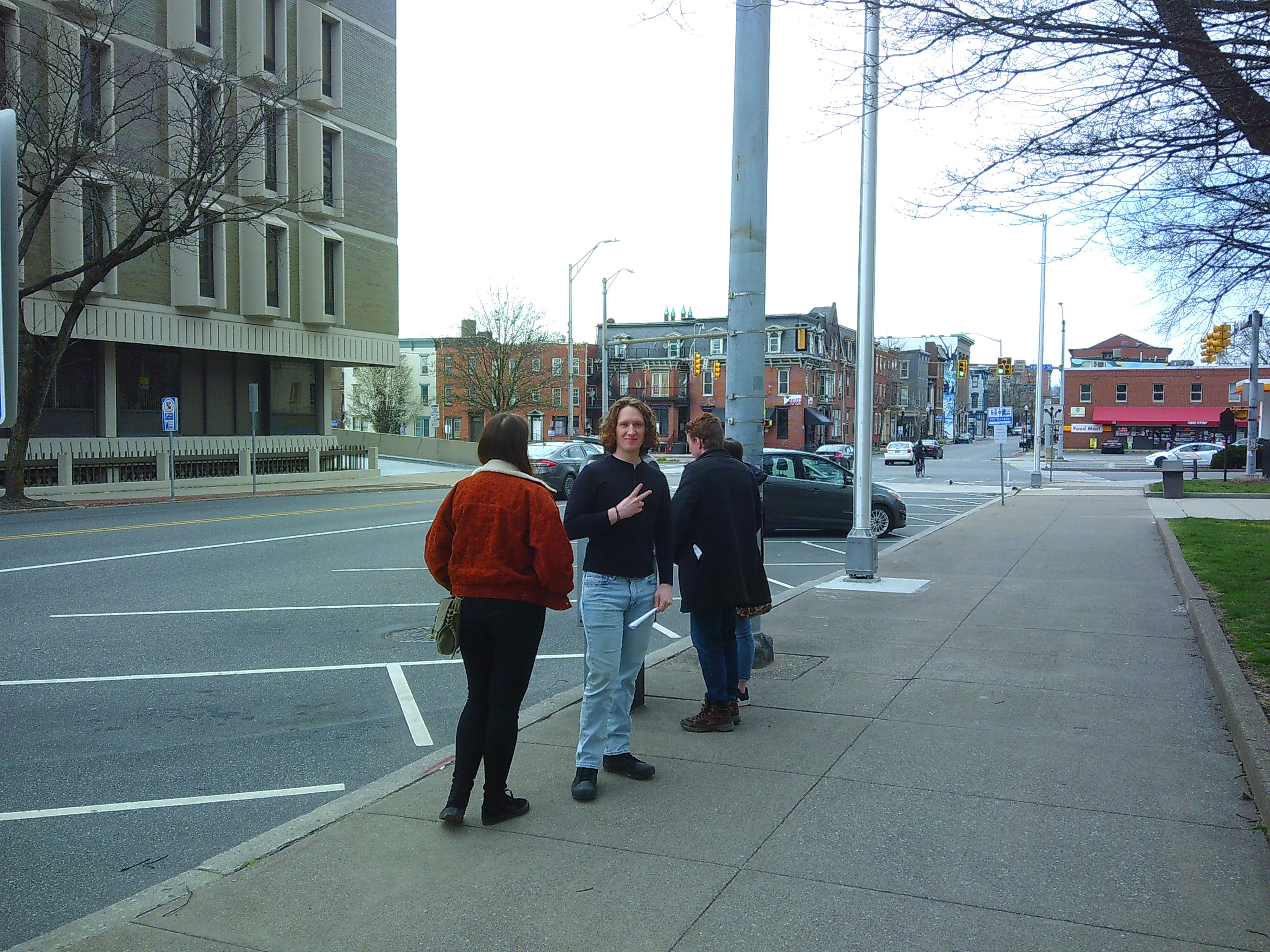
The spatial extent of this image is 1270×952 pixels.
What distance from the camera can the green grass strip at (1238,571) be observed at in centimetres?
818

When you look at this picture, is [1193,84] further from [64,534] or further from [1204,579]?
[64,534]

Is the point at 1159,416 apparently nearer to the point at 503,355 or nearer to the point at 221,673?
the point at 503,355

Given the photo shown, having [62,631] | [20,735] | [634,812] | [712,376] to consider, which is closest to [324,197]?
[62,631]

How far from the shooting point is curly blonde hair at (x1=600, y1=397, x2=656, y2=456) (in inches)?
200

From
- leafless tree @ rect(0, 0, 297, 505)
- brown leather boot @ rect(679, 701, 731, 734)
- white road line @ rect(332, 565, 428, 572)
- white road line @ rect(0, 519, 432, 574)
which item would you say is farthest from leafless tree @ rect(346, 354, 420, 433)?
brown leather boot @ rect(679, 701, 731, 734)

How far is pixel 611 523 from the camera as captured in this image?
492 cm

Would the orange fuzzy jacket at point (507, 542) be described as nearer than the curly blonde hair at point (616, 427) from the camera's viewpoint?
Yes

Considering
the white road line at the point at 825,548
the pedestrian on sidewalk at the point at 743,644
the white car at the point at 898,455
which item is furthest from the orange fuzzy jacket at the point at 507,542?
the white car at the point at 898,455

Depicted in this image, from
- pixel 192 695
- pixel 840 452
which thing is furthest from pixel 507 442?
pixel 840 452

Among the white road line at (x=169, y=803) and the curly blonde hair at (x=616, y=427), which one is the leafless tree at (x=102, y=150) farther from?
the curly blonde hair at (x=616, y=427)

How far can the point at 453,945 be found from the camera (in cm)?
352

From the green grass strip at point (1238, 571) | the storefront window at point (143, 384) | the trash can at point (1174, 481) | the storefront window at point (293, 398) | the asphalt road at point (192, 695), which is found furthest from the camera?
the storefront window at point (293, 398)

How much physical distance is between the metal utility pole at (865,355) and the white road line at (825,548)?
3.52 meters

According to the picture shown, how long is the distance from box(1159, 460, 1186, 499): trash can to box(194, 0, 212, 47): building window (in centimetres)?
2944
